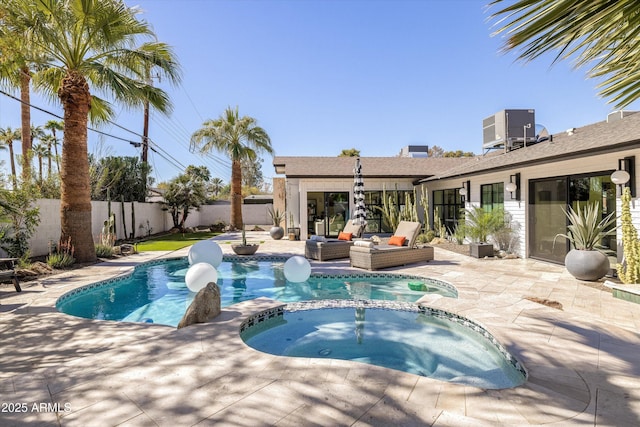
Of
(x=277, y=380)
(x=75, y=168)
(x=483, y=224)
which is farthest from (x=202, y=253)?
(x=483, y=224)

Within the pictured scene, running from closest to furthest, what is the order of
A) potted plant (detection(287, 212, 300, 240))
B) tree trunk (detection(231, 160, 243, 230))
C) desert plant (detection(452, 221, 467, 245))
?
desert plant (detection(452, 221, 467, 245)), potted plant (detection(287, 212, 300, 240)), tree trunk (detection(231, 160, 243, 230))

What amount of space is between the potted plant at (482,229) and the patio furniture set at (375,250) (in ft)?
5.85

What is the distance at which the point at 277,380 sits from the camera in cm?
334

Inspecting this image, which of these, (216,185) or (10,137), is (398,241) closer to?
Result: (10,137)

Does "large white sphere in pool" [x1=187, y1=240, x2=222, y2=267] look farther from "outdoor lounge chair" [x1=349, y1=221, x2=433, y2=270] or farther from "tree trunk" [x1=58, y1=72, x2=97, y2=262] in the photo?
"tree trunk" [x1=58, y1=72, x2=97, y2=262]

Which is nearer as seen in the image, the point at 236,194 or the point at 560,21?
the point at 560,21

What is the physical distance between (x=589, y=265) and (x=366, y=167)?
1254 centimetres

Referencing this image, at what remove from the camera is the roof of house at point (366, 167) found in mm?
16962

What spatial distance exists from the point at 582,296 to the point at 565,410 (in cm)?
467

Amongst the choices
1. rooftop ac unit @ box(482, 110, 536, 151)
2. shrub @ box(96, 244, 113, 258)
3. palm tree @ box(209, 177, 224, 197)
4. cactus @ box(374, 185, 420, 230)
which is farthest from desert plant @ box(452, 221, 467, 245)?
palm tree @ box(209, 177, 224, 197)

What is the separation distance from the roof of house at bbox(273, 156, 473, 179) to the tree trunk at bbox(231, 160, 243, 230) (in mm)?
3225

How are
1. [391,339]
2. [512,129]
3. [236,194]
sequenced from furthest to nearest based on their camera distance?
[236,194], [512,129], [391,339]

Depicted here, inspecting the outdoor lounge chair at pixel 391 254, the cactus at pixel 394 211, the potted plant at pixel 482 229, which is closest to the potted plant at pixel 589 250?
the potted plant at pixel 482 229

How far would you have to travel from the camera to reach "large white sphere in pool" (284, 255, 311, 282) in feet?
26.9
